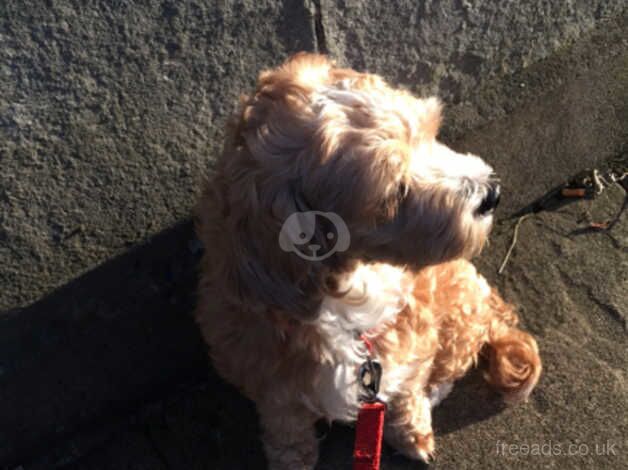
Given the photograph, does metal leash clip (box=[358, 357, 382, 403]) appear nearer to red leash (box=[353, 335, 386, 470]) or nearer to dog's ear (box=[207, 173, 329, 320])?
red leash (box=[353, 335, 386, 470])

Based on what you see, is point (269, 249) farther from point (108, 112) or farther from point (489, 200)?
point (108, 112)

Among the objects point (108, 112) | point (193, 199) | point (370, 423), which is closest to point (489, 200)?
point (370, 423)

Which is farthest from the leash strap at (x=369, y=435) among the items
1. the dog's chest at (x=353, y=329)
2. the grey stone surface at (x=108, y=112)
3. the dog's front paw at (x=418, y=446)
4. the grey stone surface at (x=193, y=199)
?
the grey stone surface at (x=108, y=112)

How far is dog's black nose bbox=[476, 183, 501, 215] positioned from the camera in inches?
78.6

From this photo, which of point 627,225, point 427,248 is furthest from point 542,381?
point 427,248

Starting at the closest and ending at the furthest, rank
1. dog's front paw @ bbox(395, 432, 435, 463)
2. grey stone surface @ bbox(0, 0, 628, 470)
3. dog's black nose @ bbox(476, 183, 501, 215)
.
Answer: dog's black nose @ bbox(476, 183, 501, 215)
grey stone surface @ bbox(0, 0, 628, 470)
dog's front paw @ bbox(395, 432, 435, 463)

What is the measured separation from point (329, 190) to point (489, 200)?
1.83 feet

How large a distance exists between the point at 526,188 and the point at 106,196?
2.24 meters

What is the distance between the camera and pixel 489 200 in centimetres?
200

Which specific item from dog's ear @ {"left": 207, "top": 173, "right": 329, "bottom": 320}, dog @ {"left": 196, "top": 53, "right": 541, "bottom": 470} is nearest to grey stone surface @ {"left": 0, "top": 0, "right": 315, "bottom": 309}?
dog @ {"left": 196, "top": 53, "right": 541, "bottom": 470}

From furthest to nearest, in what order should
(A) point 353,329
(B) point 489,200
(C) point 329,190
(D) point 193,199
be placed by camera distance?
(D) point 193,199, (A) point 353,329, (B) point 489,200, (C) point 329,190

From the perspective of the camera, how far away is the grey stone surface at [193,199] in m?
2.28
